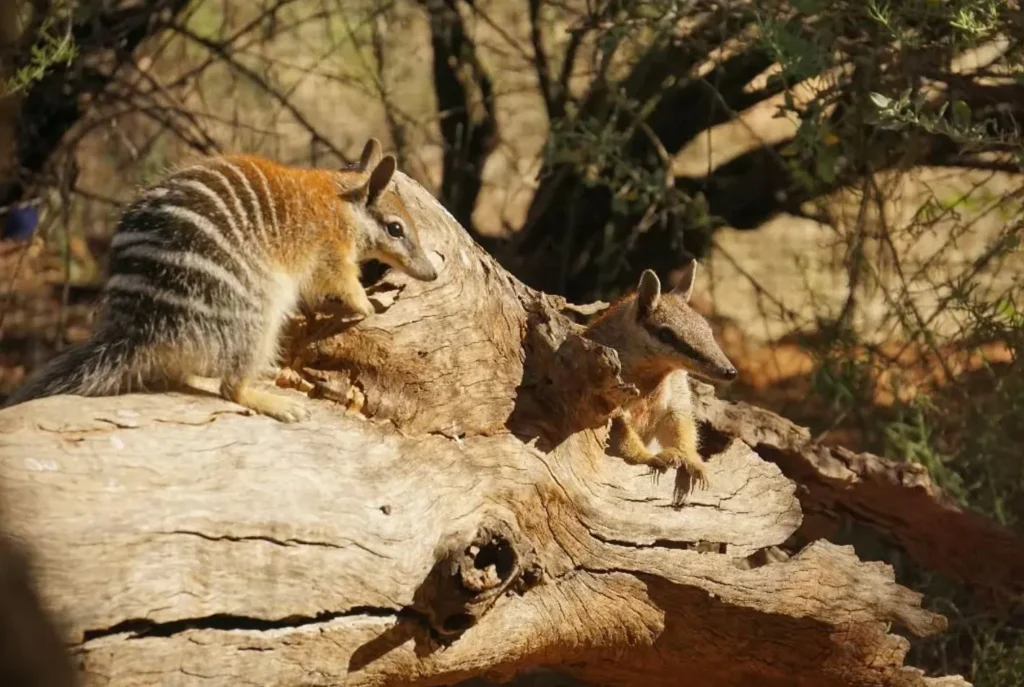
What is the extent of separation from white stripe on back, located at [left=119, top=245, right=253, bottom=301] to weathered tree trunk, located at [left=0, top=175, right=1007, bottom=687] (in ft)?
0.98

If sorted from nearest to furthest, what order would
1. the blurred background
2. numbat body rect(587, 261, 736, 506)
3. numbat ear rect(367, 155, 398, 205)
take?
1. numbat ear rect(367, 155, 398, 205)
2. numbat body rect(587, 261, 736, 506)
3. the blurred background

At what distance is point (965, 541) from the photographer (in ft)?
15.6

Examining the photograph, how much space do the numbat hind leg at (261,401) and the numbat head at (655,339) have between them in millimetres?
1406

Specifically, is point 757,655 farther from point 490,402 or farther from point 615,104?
point 615,104

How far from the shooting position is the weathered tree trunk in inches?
103

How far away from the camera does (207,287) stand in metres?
3.04

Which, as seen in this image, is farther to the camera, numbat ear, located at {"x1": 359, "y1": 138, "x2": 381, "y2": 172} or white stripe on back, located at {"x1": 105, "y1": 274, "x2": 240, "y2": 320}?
numbat ear, located at {"x1": 359, "y1": 138, "x2": 381, "y2": 172}

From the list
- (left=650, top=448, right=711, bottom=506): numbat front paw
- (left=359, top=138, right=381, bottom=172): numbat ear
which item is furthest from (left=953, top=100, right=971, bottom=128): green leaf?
(left=359, top=138, right=381, bottom=172): numbat ear

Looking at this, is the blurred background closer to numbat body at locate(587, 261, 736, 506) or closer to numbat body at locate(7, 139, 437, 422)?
numbat body at locate(587, 261, 736, 506)

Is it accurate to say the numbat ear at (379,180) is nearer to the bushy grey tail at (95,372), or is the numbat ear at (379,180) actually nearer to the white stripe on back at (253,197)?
the white stripe on back at (253,197)

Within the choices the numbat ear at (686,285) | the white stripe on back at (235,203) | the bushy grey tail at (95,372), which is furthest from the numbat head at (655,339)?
the bushy grey tail at (95,372)

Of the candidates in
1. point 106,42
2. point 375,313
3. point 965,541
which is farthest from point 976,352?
point 106,42

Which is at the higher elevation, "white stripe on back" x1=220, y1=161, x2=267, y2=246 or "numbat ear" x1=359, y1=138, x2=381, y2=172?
"numbat ear" x1=359, y1=138, x2=381, y2=172

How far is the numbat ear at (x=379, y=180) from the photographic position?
3557 millimetres
